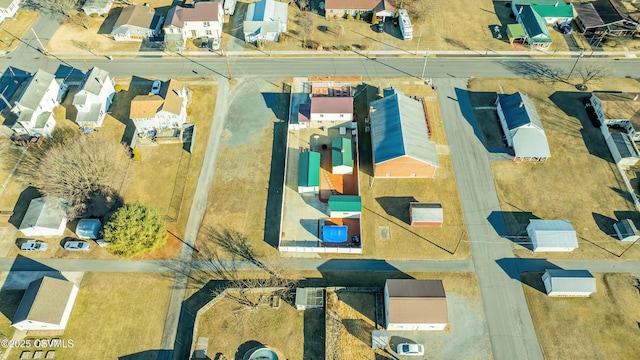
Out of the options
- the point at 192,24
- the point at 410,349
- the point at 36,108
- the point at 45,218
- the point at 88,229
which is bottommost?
the point at 88,229

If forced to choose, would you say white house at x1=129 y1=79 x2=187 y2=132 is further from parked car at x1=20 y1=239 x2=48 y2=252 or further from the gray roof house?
the gray roof house

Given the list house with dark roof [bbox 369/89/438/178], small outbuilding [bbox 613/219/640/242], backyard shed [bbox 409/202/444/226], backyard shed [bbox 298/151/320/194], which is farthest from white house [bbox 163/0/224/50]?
small outbuilding [bbox 613/219/640/242]

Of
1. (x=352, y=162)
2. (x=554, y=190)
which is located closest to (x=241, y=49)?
(x=352, y=162)

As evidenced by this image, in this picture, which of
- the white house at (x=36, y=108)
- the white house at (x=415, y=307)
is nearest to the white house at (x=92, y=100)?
the white house at (x=36, y=108)

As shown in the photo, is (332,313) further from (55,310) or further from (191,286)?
(55,310)

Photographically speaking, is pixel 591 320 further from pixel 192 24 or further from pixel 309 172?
pixel 192 24

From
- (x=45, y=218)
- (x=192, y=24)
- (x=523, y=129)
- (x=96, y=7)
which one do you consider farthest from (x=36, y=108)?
(x=523, y=129)
